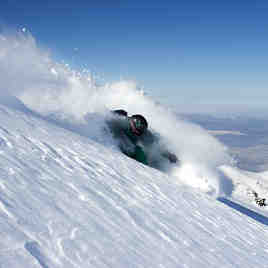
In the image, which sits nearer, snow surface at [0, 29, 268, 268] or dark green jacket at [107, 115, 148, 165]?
snow surface at [0, 29, 268, 268]

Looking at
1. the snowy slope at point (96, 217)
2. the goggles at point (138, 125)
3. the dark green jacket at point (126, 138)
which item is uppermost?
the goggles at point (138, 125)

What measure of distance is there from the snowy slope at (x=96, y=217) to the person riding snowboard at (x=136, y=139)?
8.99 metres

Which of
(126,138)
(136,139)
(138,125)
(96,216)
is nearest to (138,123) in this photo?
(138,125)

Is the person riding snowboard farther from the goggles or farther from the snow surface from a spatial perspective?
the snow surface

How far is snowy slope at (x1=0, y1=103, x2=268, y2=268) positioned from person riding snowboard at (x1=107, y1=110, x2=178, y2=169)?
29.5 feet

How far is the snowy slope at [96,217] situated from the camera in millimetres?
3254

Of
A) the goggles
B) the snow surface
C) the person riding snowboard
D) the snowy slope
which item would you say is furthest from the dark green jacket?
the snowy slope

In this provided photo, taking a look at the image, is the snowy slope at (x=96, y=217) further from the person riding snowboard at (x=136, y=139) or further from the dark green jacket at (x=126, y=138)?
the person riding snowboard at (x=136, y=139)

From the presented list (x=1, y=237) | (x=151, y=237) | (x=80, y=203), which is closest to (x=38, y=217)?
(x=1, y=237)

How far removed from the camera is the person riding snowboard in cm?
1775

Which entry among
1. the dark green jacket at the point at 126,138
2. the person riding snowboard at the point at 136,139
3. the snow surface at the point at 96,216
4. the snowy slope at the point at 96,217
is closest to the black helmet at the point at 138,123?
the person riding snowboard at the point at 136,139

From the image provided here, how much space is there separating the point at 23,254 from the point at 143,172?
21.5 feet

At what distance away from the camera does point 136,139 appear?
19812 mm

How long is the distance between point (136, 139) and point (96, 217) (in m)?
15.4
